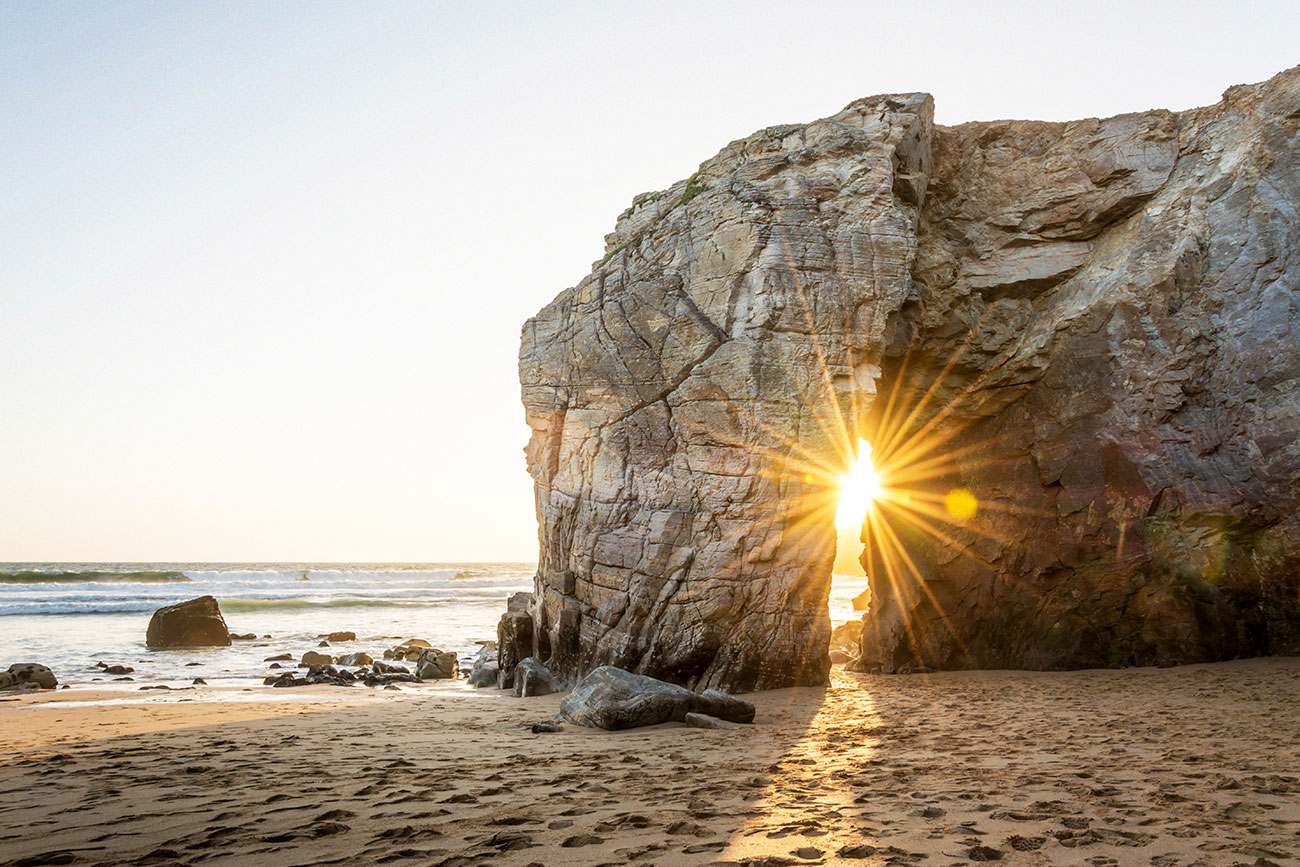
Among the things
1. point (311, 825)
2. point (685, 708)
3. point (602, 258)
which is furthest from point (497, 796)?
point (602, 258)

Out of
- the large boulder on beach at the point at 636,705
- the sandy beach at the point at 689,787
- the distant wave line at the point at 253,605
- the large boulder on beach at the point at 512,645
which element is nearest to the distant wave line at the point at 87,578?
the distant wave line at the point at 253,605

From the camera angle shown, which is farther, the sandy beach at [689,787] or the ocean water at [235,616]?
the ocean water at [235,616]

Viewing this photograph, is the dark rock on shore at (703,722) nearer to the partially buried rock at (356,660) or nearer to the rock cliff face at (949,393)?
the rock cliff face at (949,393)

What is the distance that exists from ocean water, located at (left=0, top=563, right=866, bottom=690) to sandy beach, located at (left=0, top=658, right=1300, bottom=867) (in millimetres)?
9684

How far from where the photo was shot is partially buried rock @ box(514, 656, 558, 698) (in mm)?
13422

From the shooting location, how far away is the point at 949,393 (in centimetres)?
1566

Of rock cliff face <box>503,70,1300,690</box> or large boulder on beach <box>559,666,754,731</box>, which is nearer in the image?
large boulder on beach <box>559,666,754,731</box>

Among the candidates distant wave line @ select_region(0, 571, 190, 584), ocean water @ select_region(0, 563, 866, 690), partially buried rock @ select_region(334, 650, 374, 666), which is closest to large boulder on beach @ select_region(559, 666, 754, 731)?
ocean water @ select_region(0, 563, 866, 690)

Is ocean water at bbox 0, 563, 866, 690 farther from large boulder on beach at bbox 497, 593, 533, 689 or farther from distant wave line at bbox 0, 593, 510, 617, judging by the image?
large boulder on beach at bbox 497, 593, 533, 689

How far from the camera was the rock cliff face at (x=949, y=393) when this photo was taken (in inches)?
505

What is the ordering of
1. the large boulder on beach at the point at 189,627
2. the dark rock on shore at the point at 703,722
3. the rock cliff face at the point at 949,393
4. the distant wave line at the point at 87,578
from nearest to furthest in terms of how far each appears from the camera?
the dark rock on shore at the point at 703,722 → the rock cliff face at the point at 949,393 → the large boulder on beach at the point at 189,627 → the distant wave line at the point at 87,578

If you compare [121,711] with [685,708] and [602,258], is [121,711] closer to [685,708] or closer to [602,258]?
[685,708]

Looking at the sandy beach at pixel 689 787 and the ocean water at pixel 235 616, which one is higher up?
the sandy beach at pixel 689 787

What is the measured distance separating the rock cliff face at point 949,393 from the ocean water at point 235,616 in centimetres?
925
